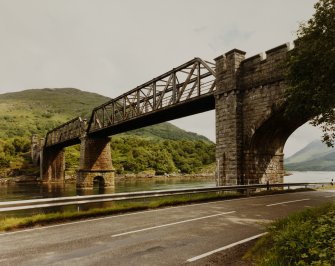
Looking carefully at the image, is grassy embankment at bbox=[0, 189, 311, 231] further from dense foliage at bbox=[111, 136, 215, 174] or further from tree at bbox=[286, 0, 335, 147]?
dense foliage at bbox=[111, 136, 215, 174]

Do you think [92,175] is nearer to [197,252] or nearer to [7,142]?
[197,252]

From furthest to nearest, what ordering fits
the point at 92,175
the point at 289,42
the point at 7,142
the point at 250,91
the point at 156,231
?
1. the point at 7,142
2. the point at 92,175
3. the point at 250,91
4. the point at 289,42
5. the point at 156,231

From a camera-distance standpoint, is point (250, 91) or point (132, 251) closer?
point (132, 251)

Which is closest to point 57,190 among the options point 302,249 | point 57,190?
point 57,190

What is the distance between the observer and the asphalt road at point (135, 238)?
6754mm

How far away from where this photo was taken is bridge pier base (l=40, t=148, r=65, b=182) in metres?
73.7

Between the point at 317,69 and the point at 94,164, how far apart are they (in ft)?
127

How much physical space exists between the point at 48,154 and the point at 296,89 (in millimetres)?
70955

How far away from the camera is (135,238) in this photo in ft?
28.1

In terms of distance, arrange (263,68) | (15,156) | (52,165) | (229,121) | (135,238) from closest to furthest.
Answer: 1. (135,238)
2. (263,68)
3. (229,121)
4. (52,165)
5. (15,156)

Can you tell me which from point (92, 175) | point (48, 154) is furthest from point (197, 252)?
point (48, 154)

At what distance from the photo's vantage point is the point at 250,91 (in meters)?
21.7

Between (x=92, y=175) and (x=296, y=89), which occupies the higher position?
(x=296, y=89)

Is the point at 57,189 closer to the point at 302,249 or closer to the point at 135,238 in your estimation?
the point at 135,238
